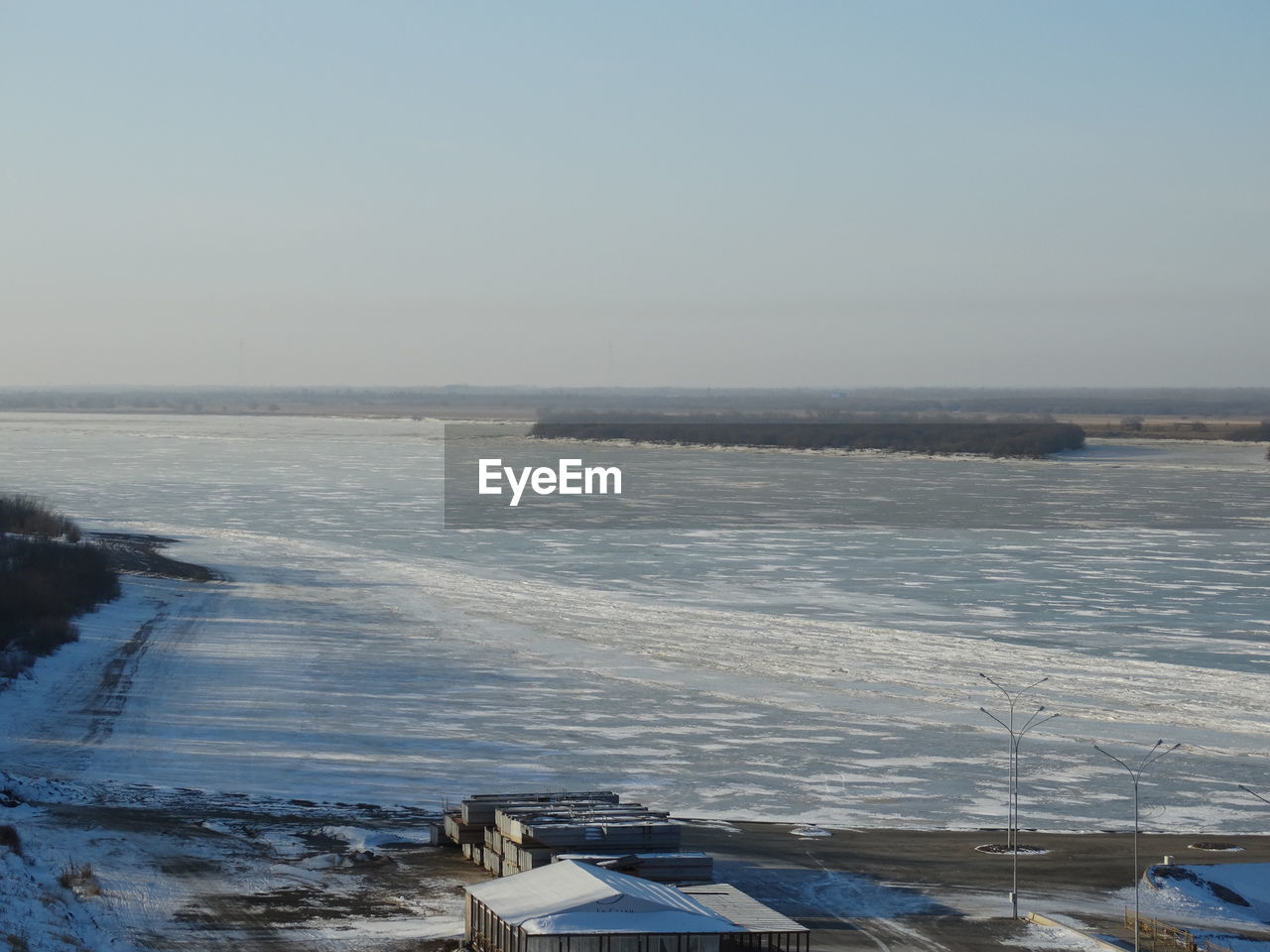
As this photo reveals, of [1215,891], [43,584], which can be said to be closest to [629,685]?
[1215,891]

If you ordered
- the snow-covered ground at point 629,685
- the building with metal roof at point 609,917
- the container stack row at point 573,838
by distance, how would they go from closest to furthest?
the building with metal roof at point 609,917 → the container stack row at point 573,838 → the snow-covered ground at point 629,685

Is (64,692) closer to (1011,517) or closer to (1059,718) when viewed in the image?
(1059,718)

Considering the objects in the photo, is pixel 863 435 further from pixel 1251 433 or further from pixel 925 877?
→ pixel 925 877

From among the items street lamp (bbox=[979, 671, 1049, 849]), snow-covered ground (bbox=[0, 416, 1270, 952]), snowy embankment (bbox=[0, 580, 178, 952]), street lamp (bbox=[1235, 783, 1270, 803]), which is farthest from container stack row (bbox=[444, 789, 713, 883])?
street lamp (bbox=[1235, 783, 1270, 803])

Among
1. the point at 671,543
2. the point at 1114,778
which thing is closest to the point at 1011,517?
the point at 671,543

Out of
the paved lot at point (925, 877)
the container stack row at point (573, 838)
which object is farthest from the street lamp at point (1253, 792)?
the container stack row at point (573, 838)

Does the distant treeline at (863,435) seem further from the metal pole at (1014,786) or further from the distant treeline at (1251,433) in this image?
the metal pole at (1014,786)
